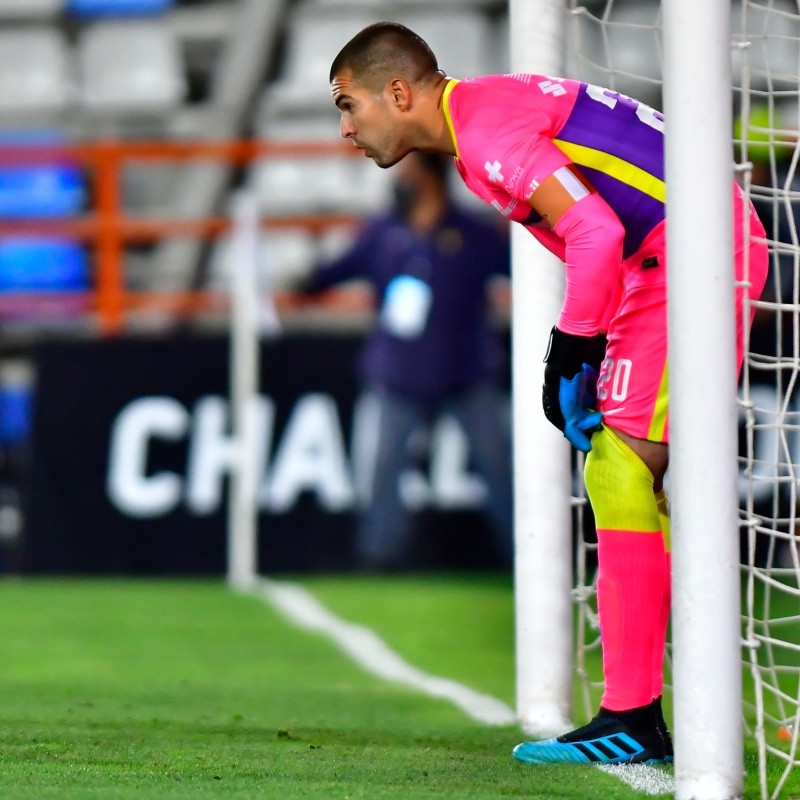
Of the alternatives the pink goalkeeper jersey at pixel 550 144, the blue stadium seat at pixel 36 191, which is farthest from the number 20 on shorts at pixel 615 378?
the blue stadium seat at pixel 36 191

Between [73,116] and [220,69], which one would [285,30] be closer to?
[220,69]

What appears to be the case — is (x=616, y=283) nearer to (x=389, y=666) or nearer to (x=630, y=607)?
(x=630, y=607)

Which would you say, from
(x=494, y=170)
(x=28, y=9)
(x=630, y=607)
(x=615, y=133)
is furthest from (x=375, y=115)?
(x=28, y=9)

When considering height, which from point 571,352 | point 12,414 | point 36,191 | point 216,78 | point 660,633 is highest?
point 216,78

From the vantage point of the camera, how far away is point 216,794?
9.84 feet

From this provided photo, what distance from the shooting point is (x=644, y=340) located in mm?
3512

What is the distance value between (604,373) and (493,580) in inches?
217

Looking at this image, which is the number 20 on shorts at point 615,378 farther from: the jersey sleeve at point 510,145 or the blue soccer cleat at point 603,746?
the blue soccer cleat at point 603,746

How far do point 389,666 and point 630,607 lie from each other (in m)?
2.85

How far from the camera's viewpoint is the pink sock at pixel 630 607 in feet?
11.6

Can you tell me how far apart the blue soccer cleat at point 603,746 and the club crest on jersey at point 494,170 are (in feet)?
3.72

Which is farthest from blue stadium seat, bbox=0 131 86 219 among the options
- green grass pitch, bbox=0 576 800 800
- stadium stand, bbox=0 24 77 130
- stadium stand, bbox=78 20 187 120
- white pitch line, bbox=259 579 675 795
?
white pitch line, bbox=259 579 675 795

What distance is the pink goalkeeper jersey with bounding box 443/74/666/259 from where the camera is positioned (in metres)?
3.39

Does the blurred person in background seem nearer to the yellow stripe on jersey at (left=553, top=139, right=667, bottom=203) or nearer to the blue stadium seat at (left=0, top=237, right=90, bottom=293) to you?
the blue stadium seat at (left=0, top=237, right=90, bottom=293)
